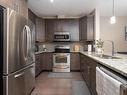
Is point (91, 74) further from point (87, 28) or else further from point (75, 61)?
point (75, 61)

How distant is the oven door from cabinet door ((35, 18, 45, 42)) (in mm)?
965

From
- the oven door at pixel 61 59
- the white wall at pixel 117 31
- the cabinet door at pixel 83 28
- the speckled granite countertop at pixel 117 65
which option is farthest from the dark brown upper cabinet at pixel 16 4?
the white wall at pixel 117 31

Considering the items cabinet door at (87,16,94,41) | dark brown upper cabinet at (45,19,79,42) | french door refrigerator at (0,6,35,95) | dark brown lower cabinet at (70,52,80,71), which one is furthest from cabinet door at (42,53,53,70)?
french door refrigerator at (0,6,35,95)

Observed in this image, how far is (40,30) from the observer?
7.91 metres

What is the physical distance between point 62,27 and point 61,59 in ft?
4.93

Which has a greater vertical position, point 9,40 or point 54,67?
point 9,40

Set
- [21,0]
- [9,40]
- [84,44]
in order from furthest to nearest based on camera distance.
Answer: [84,44] < [21,0] < [9,40]

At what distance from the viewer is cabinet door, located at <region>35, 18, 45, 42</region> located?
765cm

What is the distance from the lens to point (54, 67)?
7.86m

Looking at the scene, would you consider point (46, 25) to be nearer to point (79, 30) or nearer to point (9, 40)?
point (79, 30)

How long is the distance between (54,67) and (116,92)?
249 inches

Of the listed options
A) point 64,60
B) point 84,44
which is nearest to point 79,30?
point 84,44

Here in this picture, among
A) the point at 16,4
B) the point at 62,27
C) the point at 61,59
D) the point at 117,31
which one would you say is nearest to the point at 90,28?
the point at 62,27

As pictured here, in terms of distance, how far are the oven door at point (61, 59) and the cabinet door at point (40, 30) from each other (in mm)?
965
